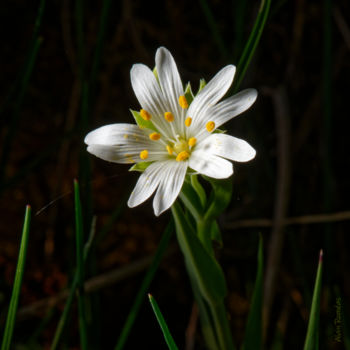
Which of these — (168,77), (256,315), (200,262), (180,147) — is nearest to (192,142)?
(180,147)

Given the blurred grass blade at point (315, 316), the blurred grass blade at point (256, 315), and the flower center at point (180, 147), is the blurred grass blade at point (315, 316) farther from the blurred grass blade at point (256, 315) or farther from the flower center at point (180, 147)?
the flower center at point (180, 147)

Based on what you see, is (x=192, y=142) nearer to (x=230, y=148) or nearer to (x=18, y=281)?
(x=230, y=148)

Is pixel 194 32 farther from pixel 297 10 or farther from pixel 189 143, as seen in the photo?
pixel 189 143

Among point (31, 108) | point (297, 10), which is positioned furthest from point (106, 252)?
point (297, 10)

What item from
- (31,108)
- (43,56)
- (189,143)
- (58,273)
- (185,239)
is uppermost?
(43,56)

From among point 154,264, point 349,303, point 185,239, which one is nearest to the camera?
point 185,239

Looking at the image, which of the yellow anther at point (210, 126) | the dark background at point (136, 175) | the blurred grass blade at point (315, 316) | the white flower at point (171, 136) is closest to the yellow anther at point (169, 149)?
the white flower at point (171, 136)

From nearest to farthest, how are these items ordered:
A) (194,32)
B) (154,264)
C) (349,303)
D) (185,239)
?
(185,239)
(154,264)
(349,303)
(194,32)

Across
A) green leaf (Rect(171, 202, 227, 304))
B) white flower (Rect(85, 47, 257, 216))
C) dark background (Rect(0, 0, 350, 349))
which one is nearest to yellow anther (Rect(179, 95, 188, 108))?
white flower (Rect(85, 47, 257, 216))
